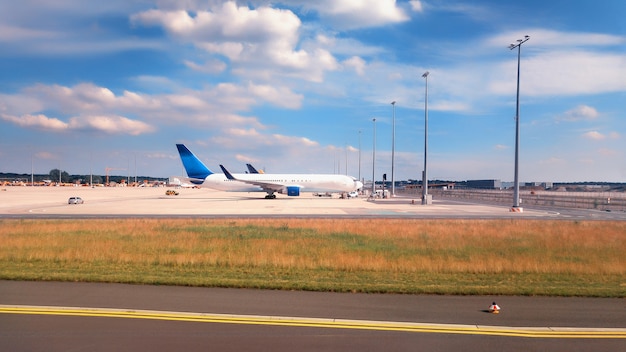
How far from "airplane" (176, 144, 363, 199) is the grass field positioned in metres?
45.7

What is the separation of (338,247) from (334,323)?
11.1m

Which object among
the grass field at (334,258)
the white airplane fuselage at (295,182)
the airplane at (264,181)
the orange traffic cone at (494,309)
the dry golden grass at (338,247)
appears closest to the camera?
the orange traffic cone at (494,309)

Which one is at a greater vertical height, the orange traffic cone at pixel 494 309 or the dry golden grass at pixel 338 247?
the orange traffic cone at pixel 494 309

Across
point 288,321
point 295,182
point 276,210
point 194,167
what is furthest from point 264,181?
point 288,321

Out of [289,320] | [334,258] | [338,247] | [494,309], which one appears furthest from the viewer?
[338,247]

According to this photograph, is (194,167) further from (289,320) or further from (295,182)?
(289,320)

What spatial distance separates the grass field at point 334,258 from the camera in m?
12.7

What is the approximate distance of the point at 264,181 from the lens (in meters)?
74.1

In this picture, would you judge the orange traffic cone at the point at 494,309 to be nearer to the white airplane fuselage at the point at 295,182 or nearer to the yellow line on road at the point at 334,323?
the yellow line on road at the point at 334,323

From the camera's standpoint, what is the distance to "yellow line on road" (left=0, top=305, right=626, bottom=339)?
27.0ft

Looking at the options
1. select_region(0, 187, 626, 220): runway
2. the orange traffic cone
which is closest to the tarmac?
select_region(0, 187, 626, 220): runway

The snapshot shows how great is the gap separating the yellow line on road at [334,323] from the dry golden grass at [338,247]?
6.37m

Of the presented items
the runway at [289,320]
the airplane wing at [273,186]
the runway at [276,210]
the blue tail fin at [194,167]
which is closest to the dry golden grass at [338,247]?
the runway at [289,320]

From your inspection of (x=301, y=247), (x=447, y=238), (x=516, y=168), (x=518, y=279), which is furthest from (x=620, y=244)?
(x=516, y=168)
